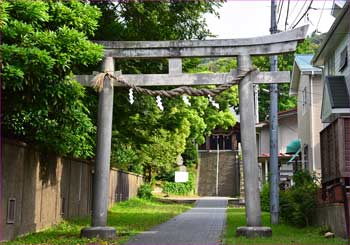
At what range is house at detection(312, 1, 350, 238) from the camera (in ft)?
42.0

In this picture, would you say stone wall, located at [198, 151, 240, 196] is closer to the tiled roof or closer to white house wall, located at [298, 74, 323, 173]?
the tiled roof

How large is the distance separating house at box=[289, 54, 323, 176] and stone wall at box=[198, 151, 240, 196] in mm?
23270

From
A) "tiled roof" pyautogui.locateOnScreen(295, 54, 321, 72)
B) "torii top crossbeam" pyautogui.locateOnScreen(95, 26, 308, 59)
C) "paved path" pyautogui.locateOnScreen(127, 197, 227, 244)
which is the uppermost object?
"tiled roof" pyautogui.locateOnScreen(295, 54, 321, 72)

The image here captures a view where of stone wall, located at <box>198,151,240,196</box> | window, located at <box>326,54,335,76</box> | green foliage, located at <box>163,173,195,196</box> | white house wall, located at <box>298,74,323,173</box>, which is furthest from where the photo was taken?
stone wall, located at <box>198,151,240,196</box>

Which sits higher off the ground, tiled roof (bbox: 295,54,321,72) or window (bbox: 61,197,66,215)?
tiled roof (bbox: 295,54,321,72)

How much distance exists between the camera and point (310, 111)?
81.8ft

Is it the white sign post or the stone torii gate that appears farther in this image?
the white sign post

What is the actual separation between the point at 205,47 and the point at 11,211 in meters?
6.44

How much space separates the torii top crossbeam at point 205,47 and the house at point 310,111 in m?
10.5

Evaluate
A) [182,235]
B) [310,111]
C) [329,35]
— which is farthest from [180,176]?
[182,235]

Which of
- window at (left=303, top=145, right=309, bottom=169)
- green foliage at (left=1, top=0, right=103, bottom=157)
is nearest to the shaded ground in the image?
green foliage at (left=1, top=0, right=103, bottom=157)

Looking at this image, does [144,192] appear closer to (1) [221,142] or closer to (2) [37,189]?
(2) [37,189]

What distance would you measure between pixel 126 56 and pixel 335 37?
26.6 ft

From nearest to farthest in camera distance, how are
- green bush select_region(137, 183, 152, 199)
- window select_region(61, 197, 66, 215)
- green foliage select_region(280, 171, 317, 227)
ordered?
1. green foliage select_region(280, 171, 317, 227)
2. window select_region(61, 197, 66, 215)
3. green bush select_region(137, 183, 152, 199)
